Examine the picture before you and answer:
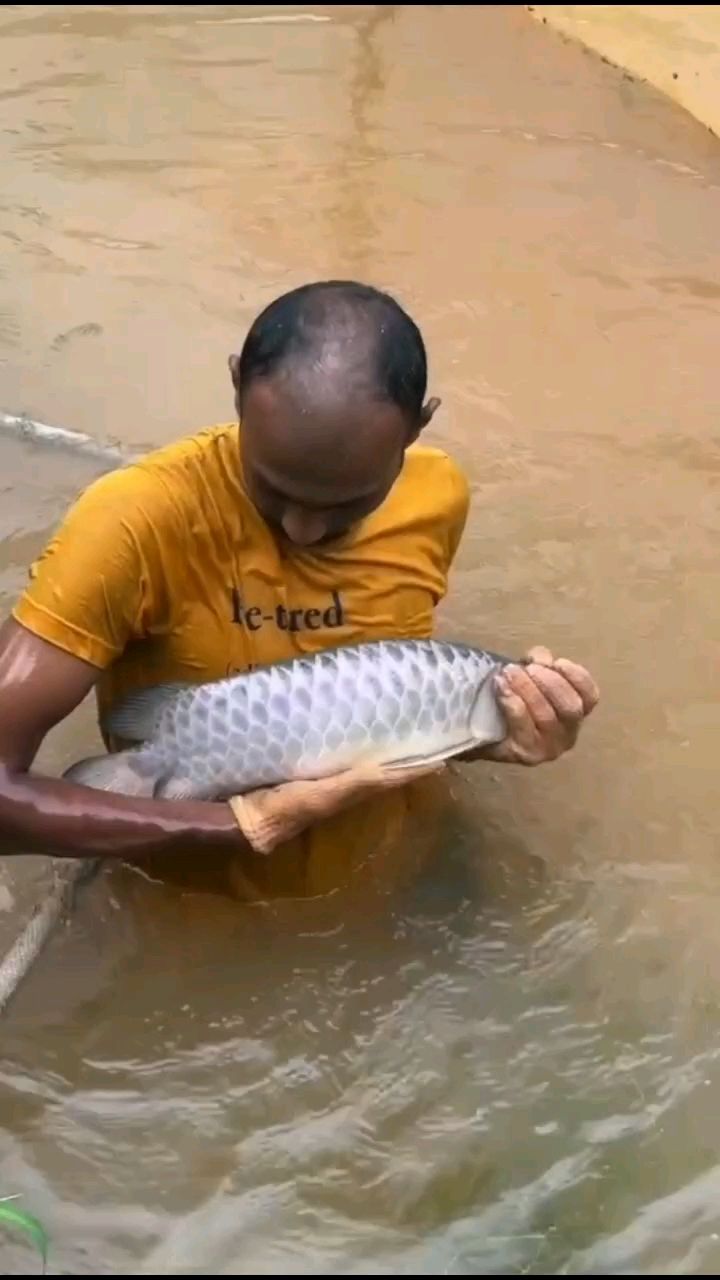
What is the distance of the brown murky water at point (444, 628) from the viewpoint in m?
2.67

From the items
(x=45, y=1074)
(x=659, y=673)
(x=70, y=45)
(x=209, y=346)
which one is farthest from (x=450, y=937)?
(x=70, y=45)

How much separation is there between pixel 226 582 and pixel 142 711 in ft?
0.81

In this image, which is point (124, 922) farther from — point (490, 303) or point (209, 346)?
point (490, 303)

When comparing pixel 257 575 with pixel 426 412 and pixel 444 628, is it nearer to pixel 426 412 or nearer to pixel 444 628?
pixel 426 412

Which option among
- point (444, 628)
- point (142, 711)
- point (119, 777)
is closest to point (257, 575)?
point (142, 711)

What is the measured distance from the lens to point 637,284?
18.6 ft

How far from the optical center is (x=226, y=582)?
2.64 m

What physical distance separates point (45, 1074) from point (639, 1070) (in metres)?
1.04

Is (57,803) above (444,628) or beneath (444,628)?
above

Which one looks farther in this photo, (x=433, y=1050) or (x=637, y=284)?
(x=637, y=284)

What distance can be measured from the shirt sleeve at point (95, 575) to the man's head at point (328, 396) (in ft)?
0.66

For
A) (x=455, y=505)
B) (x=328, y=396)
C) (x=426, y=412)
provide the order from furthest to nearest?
(x=455, y=505) → (x=426, y=412) → (x=328, y=396)

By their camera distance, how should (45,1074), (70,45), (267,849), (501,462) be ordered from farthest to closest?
(70,45) < (501,462) < (45,1074) < (267,849)

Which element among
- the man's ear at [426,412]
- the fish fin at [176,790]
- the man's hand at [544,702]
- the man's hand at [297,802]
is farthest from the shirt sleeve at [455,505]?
the fish fin at [176,790]
